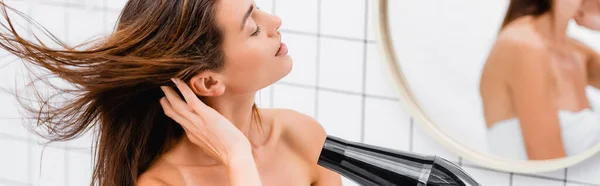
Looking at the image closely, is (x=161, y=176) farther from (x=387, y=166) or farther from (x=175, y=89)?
(x=387, y=166)

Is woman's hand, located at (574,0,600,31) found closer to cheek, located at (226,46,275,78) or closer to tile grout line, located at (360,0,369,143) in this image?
tile grout line, located at (360,0,369,143)

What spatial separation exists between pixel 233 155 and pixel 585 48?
649 mm

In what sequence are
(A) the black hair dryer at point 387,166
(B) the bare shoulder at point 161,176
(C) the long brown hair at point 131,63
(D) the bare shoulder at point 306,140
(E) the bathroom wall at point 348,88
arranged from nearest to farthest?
(A) the black hair dryer at point 387,166, (C) the long brown hair at point 131,63, (B) the bare shoulder at point 161,176, (D) the bare shoulder at point 306,140, (E) the bathroom wall at point 348,88

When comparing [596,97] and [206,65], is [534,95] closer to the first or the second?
[596,97]

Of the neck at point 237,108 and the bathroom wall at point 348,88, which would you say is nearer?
the neck at point 237,108

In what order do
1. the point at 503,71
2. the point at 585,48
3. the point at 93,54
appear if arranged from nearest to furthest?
the point at 93,54, the point at 585,48, the point at 503,71

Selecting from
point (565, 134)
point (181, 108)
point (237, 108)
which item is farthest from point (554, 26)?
point (181, 108)

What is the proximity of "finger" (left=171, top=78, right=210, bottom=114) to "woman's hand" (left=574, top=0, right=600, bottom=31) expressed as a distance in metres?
0.66

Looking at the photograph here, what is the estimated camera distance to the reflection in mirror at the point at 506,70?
147 centimetres

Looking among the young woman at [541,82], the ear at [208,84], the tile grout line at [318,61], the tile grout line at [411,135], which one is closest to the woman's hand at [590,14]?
the young woman at [541,82]

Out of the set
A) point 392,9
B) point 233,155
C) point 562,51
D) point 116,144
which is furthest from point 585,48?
point 116,144

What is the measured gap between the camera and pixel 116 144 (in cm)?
119

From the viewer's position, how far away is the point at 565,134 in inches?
59.2

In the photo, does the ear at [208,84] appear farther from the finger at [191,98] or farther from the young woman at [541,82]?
the young woman at [541,82]
